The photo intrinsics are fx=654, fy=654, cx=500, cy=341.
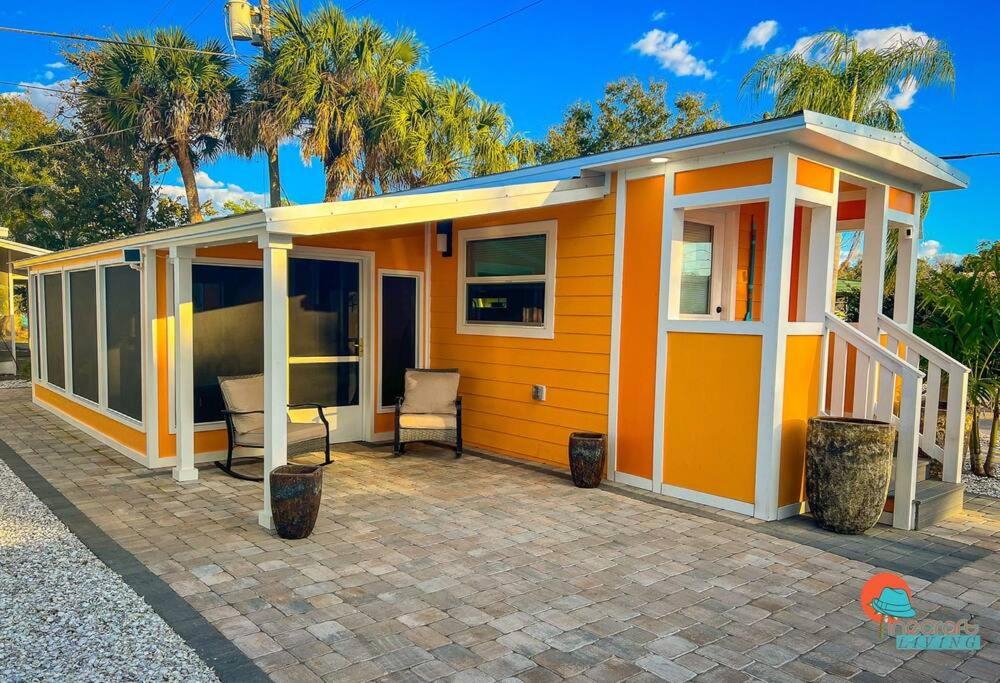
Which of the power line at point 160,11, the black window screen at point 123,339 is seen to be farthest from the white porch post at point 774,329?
the power line at point 160,11

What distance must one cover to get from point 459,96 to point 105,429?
9.31 metres

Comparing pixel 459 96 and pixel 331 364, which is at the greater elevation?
pixel 459 96

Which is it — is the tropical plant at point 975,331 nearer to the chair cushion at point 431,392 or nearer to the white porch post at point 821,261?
the white porch post at point 821,261

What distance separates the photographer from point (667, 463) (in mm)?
5180

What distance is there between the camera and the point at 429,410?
6.47 m

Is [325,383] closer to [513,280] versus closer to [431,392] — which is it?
[431,392]

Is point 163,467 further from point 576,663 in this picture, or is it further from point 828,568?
point 828,568

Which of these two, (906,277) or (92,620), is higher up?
(906,277)

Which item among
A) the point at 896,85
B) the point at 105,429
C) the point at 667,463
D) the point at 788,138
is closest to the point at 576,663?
the point at 667,463

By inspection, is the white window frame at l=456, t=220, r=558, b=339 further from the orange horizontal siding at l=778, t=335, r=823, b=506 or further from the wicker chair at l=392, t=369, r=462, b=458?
the orange horizontal siding at l=778, t=335, r=823, b=506

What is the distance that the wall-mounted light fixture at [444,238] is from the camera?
23.2 feet

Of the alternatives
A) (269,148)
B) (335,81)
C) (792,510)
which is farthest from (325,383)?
(269,148)

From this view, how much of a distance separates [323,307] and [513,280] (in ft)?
6.42

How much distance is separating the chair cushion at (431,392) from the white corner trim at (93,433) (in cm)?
246
